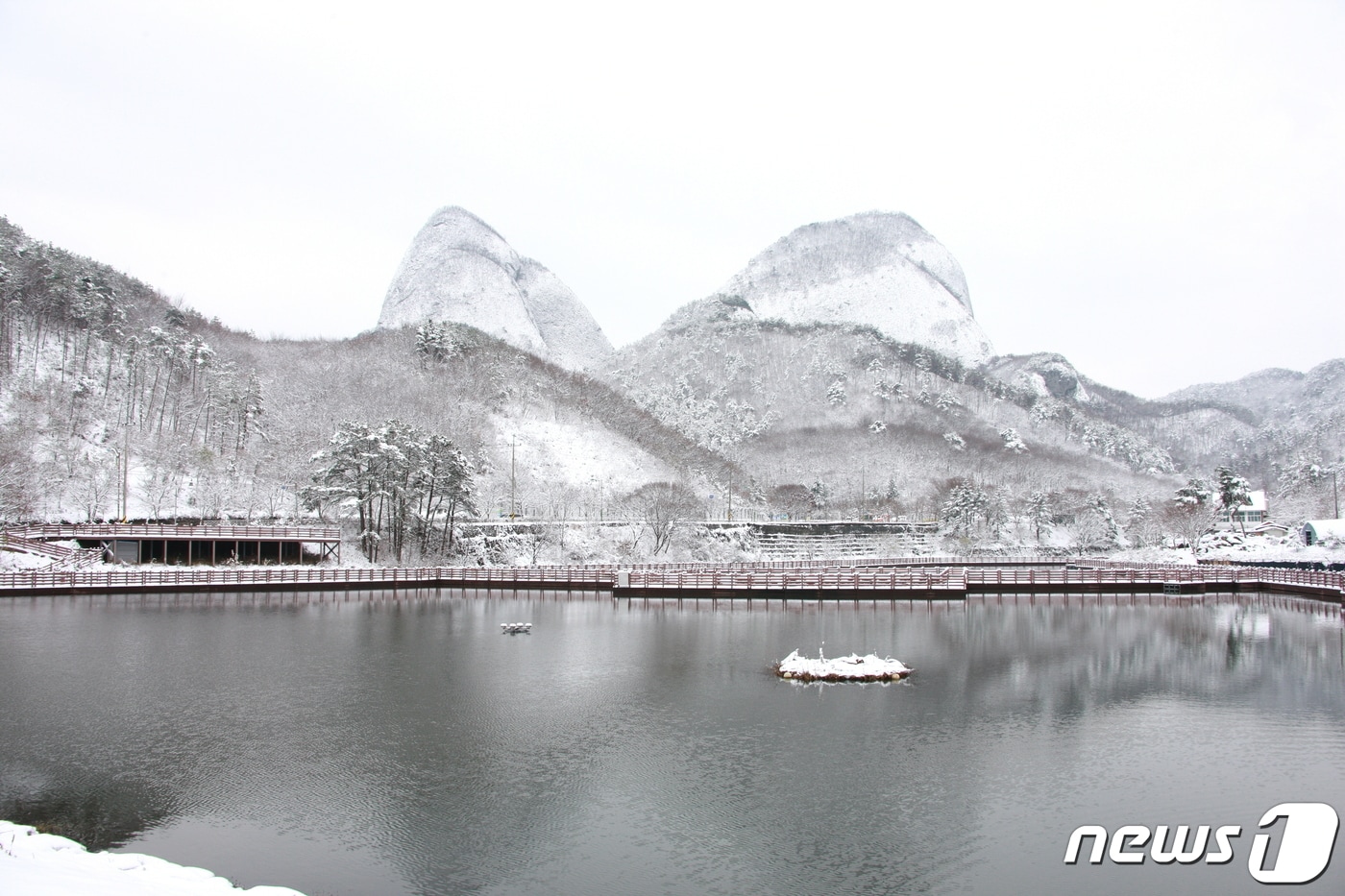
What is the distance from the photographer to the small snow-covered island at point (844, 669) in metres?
34.4

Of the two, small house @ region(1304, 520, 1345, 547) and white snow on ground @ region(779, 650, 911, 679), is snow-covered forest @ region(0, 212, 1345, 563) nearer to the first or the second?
small house @ region(1304, 520, 1345, 547)

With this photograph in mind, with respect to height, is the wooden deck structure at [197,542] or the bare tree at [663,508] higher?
the bare tree at [663,508]

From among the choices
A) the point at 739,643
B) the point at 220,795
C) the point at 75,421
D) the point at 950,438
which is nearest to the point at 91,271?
the point at 75,421

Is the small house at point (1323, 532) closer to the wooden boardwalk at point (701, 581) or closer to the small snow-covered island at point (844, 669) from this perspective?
the wooden boardwalk at point (701, 581)

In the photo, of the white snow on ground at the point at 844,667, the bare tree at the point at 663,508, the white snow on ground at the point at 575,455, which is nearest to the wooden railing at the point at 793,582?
the bare tree at the point at 663,508

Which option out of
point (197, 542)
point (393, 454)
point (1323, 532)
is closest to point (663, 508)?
point (393, 454)

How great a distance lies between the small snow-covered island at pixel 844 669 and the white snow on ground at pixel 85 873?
22.5 m

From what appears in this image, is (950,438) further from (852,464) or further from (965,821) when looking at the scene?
(965,821)

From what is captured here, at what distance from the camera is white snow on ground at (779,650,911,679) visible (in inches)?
1356

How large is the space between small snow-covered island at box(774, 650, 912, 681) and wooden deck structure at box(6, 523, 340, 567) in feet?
183

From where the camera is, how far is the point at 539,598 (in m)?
64.8

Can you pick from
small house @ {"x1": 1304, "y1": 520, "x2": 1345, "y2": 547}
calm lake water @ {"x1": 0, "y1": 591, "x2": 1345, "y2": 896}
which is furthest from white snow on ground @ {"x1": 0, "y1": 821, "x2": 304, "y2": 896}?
small house @ {"x1": 1304, "y1": 520, "x2": 1345, "y2": 547}

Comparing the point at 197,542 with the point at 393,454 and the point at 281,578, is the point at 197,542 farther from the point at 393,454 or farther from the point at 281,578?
the point at 393,454

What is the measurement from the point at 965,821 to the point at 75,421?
341 ft
